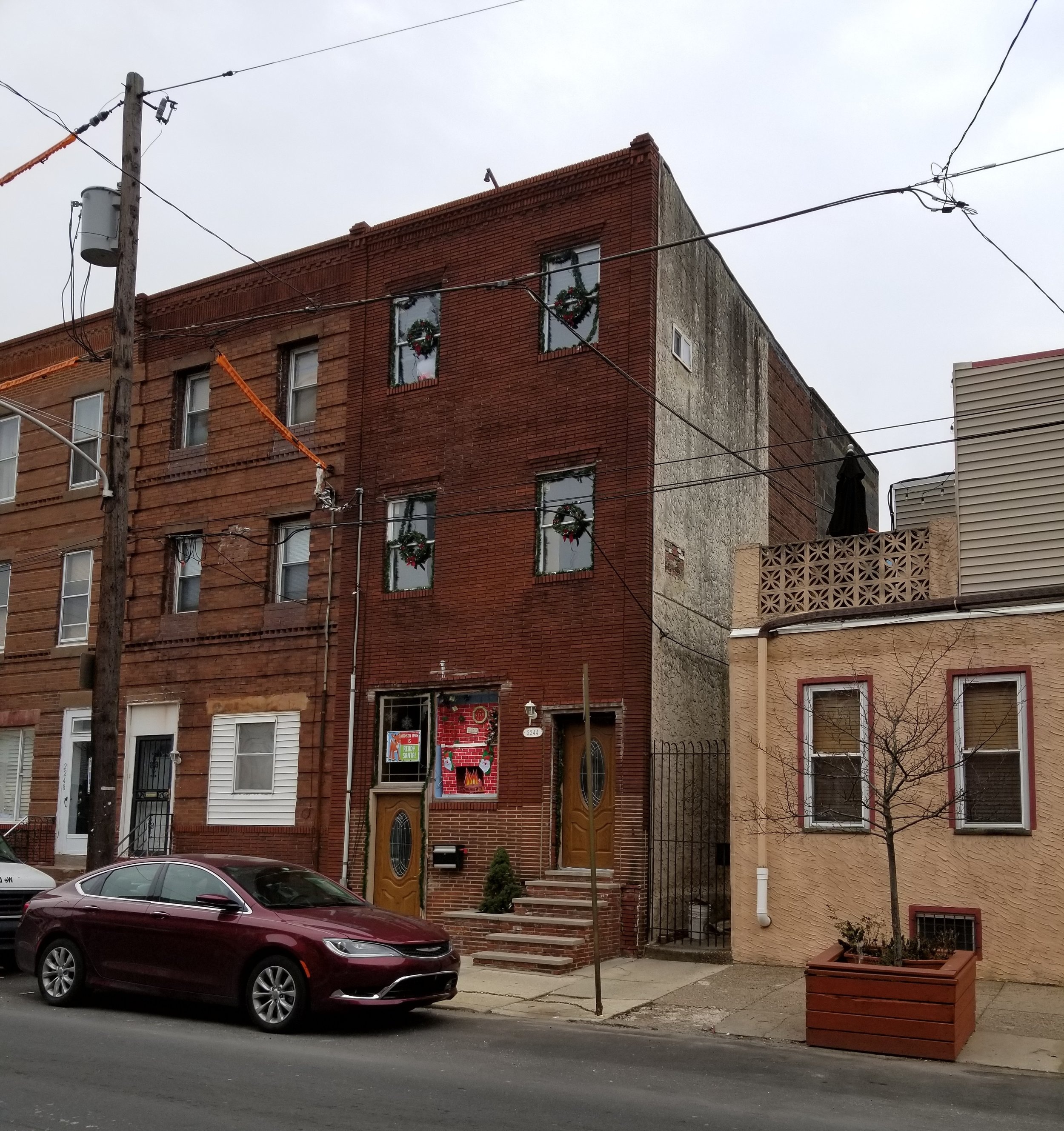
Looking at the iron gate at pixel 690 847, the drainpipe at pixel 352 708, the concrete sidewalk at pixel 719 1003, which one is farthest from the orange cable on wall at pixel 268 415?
the concrete sidewalk at pixel 719 1003

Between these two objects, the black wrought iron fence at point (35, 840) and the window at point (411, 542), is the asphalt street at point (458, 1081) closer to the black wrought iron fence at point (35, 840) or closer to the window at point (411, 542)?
the window at point (411, 542)

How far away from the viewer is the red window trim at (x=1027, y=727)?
45.5ft

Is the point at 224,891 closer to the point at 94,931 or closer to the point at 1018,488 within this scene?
the point at 94,931

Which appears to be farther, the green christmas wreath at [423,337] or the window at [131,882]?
the green christmas wreath at [423,337]

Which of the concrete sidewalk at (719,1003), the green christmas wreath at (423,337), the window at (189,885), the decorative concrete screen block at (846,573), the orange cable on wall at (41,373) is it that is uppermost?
the orange cable on wall at (41,373)

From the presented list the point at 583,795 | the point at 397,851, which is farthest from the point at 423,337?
the point at 397,851

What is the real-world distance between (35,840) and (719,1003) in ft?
46.8

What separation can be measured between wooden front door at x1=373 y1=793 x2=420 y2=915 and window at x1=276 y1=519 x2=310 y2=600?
3629 millimetres

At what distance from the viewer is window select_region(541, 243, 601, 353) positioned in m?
18.2

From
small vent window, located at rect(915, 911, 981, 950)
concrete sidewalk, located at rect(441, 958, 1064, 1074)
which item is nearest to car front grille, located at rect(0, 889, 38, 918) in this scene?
concrete sidewalk, located at rect(441, 958, 1064, 1074)

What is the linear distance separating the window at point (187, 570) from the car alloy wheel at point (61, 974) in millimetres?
9462

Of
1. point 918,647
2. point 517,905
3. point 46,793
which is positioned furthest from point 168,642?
point 918,647

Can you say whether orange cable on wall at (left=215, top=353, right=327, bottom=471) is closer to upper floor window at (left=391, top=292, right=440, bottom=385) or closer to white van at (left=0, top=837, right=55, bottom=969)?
upper floor window at (left=391, top=292, right=440, bottom=385)

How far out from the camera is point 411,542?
757 inches
